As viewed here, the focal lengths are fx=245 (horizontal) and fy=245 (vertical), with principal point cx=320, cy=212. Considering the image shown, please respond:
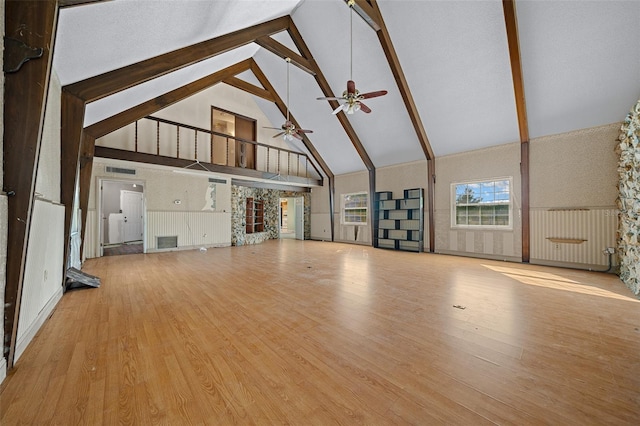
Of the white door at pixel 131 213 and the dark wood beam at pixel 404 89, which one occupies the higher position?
the dark wood beam at pixel 404 89

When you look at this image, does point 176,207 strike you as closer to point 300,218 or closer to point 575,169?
point 300,218

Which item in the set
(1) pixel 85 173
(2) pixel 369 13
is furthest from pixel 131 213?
(2) pixel 369 13

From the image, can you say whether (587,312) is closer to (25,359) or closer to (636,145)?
(636,145)

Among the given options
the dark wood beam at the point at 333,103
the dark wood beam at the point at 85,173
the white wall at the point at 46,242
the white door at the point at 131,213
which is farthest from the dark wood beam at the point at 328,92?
the white door at the point at 131,213

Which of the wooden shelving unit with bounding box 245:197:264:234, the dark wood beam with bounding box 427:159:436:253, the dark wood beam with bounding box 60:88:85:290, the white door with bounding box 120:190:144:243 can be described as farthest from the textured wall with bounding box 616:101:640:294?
the white door with bounding box 120:190:144:243

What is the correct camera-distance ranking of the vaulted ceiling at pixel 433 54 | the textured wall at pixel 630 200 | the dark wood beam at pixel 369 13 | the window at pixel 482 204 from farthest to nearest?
the window at pixel 482 204, the dark wood beam at pixel 369 13, the textured wall at pixel 630 200, the vaulted ceiling at pixel 433 54

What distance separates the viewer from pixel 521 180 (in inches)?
226

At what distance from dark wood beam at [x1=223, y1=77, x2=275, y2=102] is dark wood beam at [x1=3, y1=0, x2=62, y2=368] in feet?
21.9

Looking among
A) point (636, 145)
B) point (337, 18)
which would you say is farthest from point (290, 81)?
point (636, 145)

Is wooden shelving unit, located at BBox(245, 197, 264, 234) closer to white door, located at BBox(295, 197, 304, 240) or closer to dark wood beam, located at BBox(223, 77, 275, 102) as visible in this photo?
white door, located at BBox(295, 197, 304, 240)

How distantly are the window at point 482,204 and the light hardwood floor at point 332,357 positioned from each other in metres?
2.73

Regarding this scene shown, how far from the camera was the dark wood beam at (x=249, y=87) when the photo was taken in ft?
26.1

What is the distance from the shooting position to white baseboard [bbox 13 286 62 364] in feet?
6.23

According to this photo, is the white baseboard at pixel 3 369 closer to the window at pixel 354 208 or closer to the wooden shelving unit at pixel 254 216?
the wooden shelving unit at pixel 254 216
